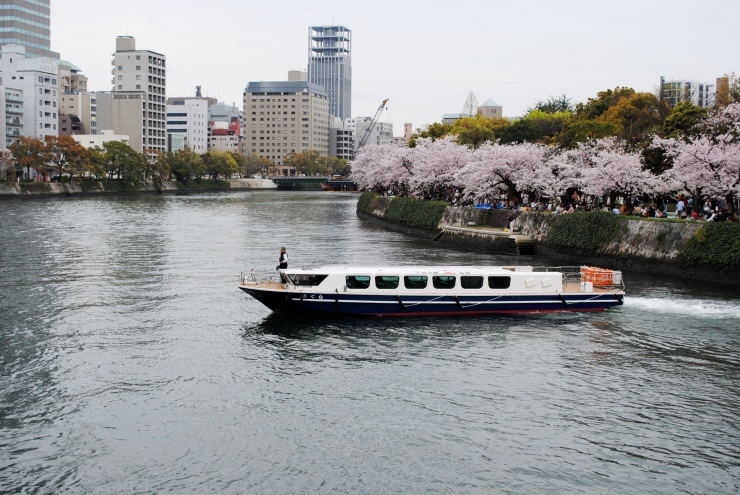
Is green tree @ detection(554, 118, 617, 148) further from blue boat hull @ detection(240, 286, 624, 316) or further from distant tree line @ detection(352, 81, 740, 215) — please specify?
blue boat hull @ detection(240, 286, 624, 316)

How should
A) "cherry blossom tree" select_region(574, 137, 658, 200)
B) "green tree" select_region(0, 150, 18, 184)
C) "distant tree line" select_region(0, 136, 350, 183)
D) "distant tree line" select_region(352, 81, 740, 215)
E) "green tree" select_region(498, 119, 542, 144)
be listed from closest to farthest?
1. "distant tree line" select_region(352, 81, 740, 215)
2. "cherry blossom tree" select_region(574, 137, 658, 200)
3. "green tree" select_region(498, 119, 542, 144)
4. "green tree" select_region(0, 150, 18, 184)
5. "distant tree line" select_region(0, 136, 350, 183)

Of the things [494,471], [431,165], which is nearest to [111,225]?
[431,165]

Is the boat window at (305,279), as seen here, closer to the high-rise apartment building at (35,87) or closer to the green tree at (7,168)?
the green tree at (7,168)

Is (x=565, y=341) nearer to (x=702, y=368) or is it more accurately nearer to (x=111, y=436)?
(x=702, y=368)

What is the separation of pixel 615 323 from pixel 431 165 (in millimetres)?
54299

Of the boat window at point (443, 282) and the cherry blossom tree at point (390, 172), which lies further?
the cherry blossom tree at point (390, 172)

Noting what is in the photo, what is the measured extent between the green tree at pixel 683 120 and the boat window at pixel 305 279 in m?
37.9

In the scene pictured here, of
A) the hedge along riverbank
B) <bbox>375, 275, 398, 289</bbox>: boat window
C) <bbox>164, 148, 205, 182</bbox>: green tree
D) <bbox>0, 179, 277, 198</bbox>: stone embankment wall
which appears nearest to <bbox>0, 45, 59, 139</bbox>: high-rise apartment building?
<bbox>0, 179, 277, 198</bbox>: stone embankment wall

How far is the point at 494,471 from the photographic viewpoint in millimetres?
18281

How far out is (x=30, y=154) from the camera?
5108 inches

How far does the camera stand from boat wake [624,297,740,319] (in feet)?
112

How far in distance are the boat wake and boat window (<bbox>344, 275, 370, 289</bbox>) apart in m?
12.6

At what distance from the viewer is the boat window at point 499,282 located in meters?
35.4

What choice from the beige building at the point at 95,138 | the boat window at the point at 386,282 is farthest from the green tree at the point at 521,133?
the beige building at the point at 95,138
